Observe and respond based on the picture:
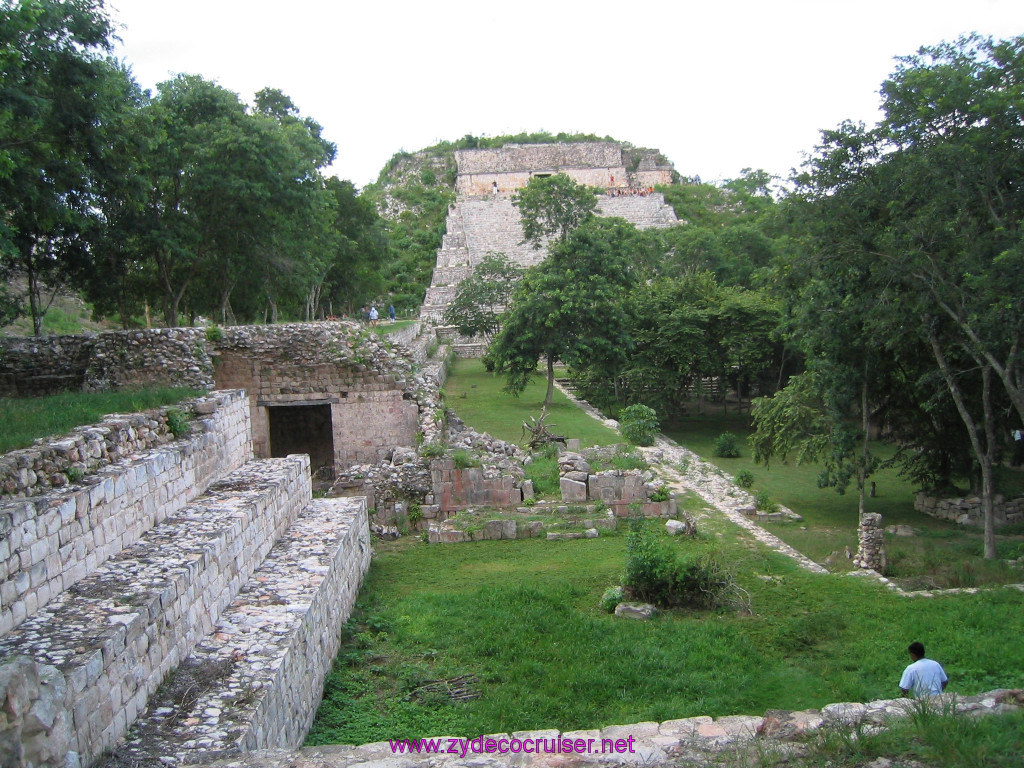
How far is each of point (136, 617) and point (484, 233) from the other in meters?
55.1

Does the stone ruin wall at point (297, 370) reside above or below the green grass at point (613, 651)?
above

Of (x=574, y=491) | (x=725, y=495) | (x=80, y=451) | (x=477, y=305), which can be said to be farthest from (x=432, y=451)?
(x=477, y=305)

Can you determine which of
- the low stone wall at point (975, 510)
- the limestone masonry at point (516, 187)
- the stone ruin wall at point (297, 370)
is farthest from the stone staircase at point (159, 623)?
the limestone masonry at point (516, 187)

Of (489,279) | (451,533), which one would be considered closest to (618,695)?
(451,533)

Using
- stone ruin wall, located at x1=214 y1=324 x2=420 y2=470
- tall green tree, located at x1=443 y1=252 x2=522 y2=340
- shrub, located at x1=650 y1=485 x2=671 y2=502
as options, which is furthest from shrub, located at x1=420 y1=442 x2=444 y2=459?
tall green tree, located at x1=443 y1=252 x2=522 y2=340

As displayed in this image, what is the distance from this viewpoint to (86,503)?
6094 mm

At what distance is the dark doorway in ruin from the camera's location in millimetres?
18500

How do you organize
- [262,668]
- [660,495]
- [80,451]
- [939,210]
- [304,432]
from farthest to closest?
1. [304,432]
2. [660,495]
3. [939,210]
4. [80,451]
5. [262,668]

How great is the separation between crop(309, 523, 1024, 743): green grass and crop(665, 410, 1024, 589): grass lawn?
1548 mm

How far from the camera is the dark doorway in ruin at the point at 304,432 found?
1850 cm

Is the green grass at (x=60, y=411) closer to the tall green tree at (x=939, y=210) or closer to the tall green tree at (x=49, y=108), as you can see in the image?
the tall green tree at (x=49, y=108)

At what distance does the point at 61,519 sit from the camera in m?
5.70

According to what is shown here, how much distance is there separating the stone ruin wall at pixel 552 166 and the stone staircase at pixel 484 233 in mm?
4831

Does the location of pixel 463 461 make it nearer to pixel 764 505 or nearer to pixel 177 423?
pixel 177 423
